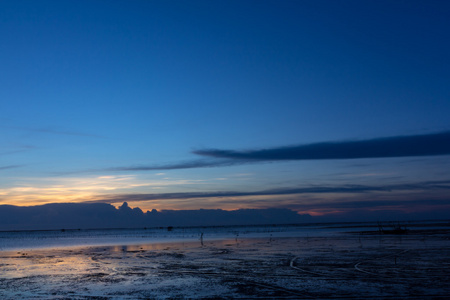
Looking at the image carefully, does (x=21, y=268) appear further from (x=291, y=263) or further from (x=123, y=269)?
(x=291, y=263)

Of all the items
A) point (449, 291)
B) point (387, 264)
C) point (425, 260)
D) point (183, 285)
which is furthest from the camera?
point (425, 260)

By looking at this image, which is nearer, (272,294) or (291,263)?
(272,294)

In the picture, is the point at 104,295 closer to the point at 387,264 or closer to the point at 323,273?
the point at 323,273

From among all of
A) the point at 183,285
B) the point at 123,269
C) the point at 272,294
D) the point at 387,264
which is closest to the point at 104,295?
the point at 183,285

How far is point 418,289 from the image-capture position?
65.0 ft

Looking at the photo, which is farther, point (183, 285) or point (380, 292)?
point (183, 285)

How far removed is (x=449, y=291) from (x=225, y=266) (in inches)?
661

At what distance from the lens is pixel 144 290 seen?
21.5m

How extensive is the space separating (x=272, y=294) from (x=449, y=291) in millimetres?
8625

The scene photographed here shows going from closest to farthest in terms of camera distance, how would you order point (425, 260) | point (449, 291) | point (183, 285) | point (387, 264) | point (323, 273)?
point (449, 291) → point (183, 285) → point (323, 273) → point (387, 264) → point (425, 260)

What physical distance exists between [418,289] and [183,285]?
1275 centimetres

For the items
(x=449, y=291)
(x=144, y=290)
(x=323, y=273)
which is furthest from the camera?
(x=323, y=273)

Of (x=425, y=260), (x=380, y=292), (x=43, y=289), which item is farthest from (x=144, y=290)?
(x=425, y=260)

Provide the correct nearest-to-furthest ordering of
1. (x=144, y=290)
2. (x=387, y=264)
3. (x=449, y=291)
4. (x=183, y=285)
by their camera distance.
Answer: (x=449, y=291)
(x=144, y=290)
(x=183, y=285)
(x=387, y=264)
